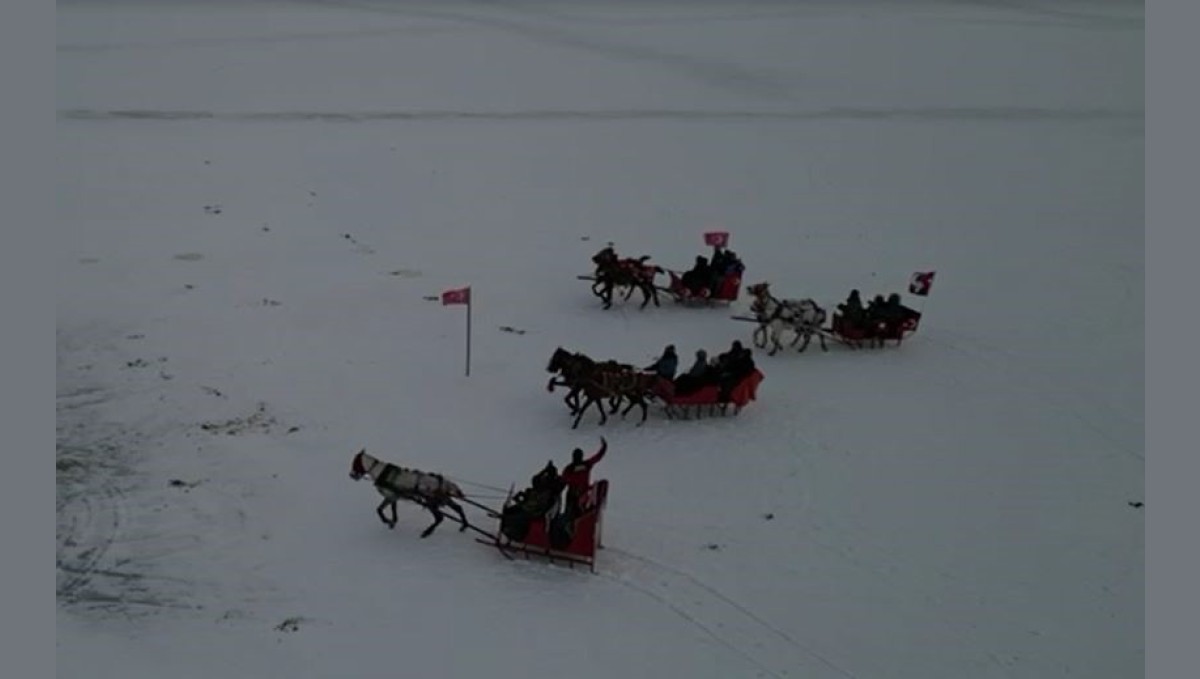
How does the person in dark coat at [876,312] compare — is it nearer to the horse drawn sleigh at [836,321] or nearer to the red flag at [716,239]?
the horse drawn sleigh at [836,321]

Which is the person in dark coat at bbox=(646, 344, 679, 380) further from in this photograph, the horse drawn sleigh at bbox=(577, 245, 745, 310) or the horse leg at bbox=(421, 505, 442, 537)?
the horse leg at bbox=(421, 505, 442, 537)

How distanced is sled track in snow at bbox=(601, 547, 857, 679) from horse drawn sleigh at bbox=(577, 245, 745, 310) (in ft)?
21.2

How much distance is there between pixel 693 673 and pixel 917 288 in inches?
298

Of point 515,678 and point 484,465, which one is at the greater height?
point 484,465

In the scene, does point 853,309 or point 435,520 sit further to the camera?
point 853,309

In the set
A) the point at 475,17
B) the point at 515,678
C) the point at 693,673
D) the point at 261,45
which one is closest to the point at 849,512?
the point at 693,673

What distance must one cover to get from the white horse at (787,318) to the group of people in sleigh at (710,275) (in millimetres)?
1155

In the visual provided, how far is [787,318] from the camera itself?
15320mm

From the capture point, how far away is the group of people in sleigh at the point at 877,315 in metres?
15.6

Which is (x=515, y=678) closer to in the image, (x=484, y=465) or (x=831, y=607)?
(x=831, y=607)

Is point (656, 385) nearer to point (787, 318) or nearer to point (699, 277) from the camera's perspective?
point (787, 318)

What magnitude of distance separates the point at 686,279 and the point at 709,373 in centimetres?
371

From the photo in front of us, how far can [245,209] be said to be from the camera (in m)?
21.4

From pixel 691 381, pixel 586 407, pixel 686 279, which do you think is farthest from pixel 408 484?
pixel 686 279
